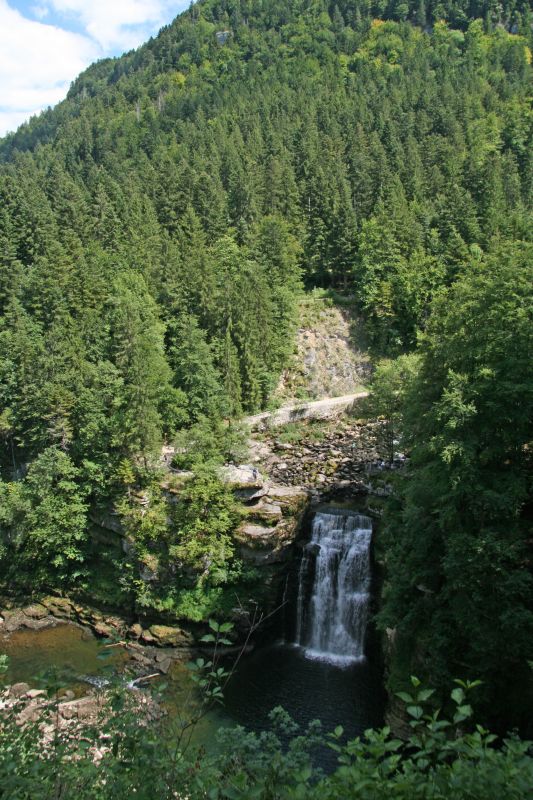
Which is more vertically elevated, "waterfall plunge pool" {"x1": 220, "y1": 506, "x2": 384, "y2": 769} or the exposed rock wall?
the exposed rock wall

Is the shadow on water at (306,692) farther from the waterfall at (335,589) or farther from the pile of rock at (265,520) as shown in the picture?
the pile of rock at (265,520)

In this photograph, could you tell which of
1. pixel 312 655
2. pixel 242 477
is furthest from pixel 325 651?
pixel 242 477

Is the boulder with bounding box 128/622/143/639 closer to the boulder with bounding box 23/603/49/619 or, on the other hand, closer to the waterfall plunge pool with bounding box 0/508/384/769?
the waterfall plunge pool with bounding box 0/508/384/769

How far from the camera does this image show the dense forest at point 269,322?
21.6 meters

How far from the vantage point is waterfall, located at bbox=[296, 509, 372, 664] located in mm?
32188

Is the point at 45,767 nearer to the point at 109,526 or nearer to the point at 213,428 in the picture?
the point at 109,526

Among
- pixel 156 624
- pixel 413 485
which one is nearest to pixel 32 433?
pixel 156 624

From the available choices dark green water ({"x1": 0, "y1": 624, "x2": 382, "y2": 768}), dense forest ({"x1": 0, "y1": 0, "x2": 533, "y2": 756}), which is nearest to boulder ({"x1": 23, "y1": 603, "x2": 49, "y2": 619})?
dense forest ({"x1": 0, "y1": 0, "x2": 533, "y2": 756})

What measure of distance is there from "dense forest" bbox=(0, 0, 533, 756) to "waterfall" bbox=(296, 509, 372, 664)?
13.9 ft

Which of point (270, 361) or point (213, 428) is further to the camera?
point (270, 361)

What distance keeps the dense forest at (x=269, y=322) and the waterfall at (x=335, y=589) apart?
4251 millimetres

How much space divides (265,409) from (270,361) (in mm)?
4732

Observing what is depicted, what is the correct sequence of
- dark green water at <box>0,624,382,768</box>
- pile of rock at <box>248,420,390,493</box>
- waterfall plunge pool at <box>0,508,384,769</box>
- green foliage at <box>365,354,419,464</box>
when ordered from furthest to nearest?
→ pile of rock at <box>248,420,390,493</box> → green foliage at <box>365,354,419,464</box> → waterfall plunge pool at <box>0,508,384,769</box> → dark green water at <box>0,624,382,768</box>

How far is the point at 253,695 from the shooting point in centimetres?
2820
